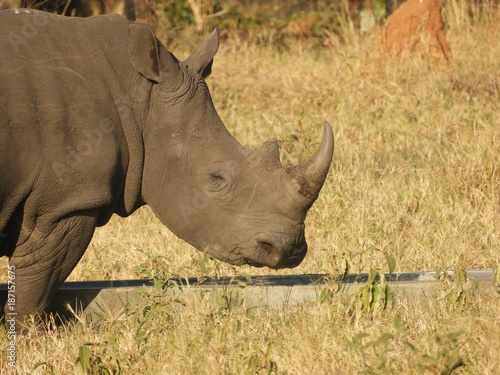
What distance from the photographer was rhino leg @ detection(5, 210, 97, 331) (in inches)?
181

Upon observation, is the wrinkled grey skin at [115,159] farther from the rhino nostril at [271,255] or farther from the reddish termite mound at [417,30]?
the reddish termite mound at [417,30]

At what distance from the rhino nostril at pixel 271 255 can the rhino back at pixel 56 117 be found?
2.76ft

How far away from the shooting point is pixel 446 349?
13.3 feet

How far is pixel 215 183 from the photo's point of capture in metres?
5.03

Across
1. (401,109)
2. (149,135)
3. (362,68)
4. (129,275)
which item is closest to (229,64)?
(362,68)

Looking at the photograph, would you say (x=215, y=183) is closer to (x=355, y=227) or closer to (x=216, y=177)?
(x=216, y=177)

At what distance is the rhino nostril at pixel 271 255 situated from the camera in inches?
196

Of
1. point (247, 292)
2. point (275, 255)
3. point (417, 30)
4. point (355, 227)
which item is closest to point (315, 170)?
point (275, 255)

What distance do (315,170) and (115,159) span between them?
42.8 inches

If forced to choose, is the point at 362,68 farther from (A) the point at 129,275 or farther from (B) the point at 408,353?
(B) the point at 408,353

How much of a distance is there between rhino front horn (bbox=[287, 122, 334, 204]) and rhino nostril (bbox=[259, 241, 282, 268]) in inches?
13.3

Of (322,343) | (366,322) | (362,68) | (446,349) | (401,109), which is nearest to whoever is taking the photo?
(446,349)

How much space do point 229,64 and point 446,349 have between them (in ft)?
24.0

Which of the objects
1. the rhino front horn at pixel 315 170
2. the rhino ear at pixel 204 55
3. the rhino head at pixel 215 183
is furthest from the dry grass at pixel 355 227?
the rhino ear at pixel 204 55
